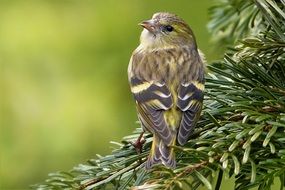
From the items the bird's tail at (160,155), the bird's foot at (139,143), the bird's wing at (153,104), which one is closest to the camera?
the bird's tail at (160,155)

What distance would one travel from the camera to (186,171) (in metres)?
1.66

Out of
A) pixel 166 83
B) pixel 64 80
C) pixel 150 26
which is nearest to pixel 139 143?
pixel 166 83

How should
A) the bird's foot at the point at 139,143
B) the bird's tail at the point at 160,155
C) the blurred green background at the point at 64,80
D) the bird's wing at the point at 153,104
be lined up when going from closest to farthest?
the bird's tail at the point at 160,155
the bird's foot at the point at 139,143
the bird's wing at the point at 153,104
the blurred green background at the point at 64,80

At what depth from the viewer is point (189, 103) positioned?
83.0 inches

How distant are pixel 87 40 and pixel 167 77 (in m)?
1.27

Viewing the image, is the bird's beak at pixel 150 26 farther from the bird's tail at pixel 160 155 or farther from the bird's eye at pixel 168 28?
the bird's tail at pixel 160 155

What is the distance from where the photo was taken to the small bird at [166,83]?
6.57ft

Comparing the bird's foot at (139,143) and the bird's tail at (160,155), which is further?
the bird's foot at (139,143)

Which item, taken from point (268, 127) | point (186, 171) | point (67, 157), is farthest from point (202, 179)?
point (67, 157)

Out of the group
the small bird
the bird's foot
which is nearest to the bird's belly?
the small bird

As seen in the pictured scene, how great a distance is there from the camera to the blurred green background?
3.34m

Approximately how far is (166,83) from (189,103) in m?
0.20

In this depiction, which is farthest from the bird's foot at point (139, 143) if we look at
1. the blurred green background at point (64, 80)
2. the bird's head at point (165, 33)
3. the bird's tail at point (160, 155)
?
the blurred green background at point (64, 80)

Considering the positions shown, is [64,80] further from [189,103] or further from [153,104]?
[189,103]
